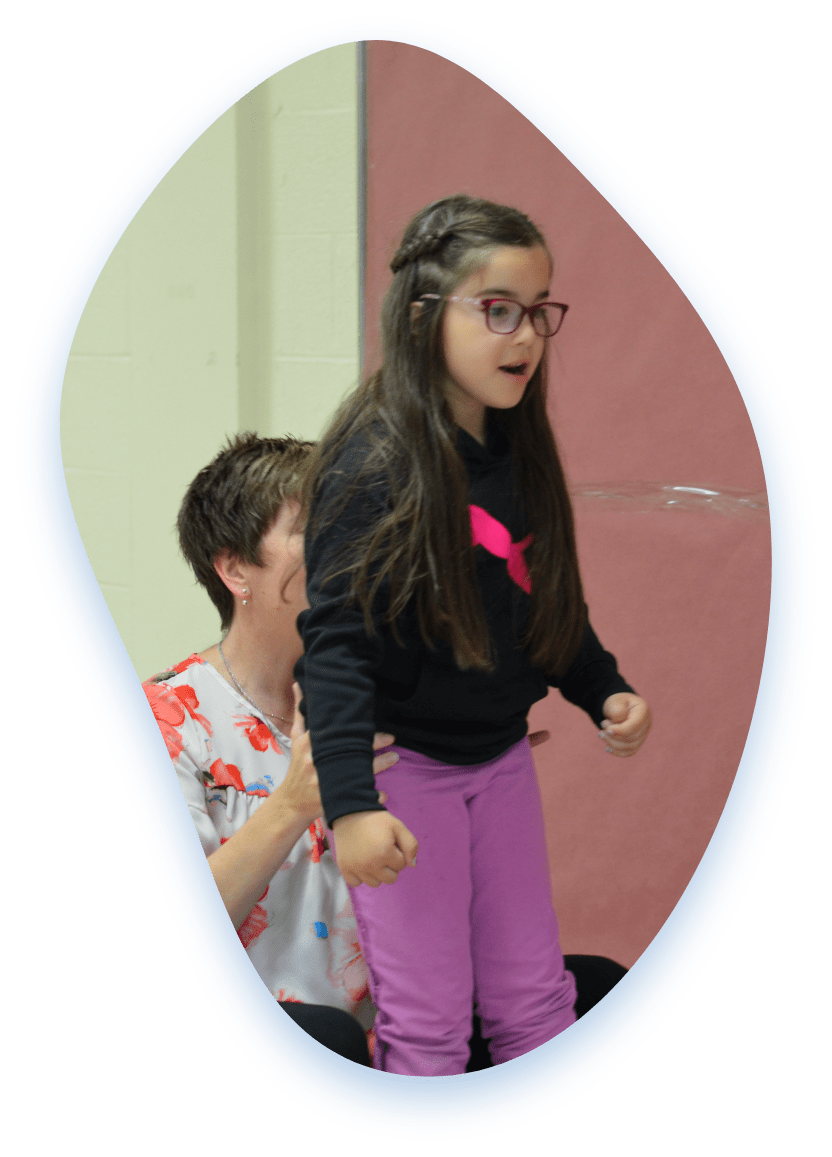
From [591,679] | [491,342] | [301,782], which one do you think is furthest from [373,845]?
[491,342]

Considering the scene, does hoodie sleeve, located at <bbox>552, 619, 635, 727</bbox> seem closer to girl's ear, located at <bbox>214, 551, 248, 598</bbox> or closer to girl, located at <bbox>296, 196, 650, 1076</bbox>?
girl, located at <bbox>296, 196, 650, 1076</bbox>

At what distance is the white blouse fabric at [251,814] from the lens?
845 millimetres

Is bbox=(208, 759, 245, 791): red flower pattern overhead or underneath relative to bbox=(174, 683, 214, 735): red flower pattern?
underneath

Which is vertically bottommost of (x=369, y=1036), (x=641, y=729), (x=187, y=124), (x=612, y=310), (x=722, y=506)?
(x=369, y=1036)

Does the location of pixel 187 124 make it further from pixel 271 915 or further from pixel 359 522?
pixel 271 915

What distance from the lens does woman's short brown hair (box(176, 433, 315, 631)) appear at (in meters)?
0.83

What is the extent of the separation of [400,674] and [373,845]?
0.35 ft

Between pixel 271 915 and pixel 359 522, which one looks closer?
pixel 359 522

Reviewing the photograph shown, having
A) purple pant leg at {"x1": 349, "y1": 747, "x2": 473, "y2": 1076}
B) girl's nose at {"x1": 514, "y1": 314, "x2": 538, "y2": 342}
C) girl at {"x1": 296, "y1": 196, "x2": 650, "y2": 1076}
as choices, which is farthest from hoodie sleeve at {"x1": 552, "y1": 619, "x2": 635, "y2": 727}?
girl's nose at {"x1": 514, "y1": 314, "x2": 538, "y2": 342}

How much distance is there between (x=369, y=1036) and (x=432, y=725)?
27cm

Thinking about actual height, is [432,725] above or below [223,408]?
below

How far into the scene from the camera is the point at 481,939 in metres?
0.81

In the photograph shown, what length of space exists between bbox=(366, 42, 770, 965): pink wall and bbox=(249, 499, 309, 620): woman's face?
0.63 feet

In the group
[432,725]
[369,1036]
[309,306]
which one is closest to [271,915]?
[369,1036]
